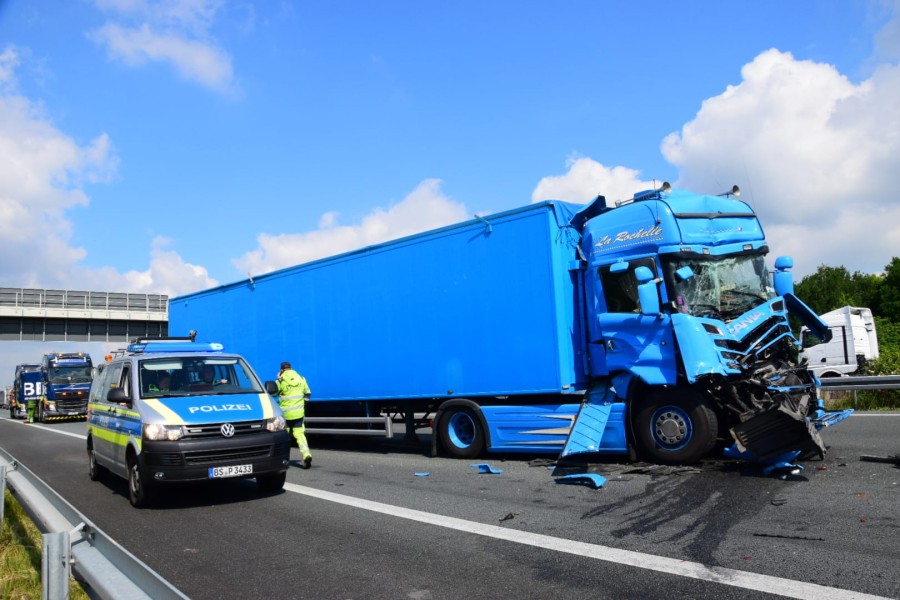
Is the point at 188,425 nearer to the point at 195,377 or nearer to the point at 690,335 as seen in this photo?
the point at 195,377

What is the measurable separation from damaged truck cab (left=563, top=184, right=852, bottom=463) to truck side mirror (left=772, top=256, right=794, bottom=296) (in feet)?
0.06

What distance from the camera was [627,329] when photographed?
29.8ft

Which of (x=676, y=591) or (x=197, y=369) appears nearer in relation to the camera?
(x=676, y=591)

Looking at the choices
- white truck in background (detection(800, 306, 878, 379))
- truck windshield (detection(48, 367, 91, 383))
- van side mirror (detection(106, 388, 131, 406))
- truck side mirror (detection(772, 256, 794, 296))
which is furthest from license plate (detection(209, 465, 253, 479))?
truck windshield (detection(48, 367, 91, 383))

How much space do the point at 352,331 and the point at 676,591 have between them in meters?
9.07

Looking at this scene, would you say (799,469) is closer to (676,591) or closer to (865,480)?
(865,480)

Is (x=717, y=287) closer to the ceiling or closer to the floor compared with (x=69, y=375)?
closer to the ceiling

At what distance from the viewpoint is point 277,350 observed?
571 inches

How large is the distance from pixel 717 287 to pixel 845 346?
1780 centimetres

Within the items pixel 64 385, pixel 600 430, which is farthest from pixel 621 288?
pixel 64 385

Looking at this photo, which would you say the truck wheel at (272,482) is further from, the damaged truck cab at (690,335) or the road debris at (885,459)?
the road debris at (885,459)

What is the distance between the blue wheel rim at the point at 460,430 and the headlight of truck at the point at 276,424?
3357mm

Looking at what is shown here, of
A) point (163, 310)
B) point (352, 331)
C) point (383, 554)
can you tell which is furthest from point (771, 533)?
point (163, 310)

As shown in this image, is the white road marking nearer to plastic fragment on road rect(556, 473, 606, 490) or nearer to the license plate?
the license plate
